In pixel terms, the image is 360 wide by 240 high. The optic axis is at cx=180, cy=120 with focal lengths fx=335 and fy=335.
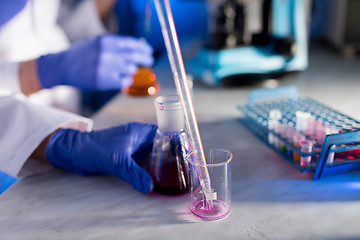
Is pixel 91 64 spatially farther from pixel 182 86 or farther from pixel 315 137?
pixel 315 137

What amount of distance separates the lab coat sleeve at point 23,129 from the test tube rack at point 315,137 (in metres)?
0.51

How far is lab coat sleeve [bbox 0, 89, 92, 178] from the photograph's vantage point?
804mm

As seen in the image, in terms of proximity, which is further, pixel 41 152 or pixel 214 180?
pixel 41 152

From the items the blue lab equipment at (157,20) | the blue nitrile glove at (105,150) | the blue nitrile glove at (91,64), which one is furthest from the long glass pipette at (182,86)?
the blue lab equipment at (157,20)

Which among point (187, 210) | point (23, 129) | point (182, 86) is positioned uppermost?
point (182, 86)

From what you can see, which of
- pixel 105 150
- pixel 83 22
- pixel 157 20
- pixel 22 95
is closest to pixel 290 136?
pixel 105 150

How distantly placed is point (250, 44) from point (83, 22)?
3.19 feet

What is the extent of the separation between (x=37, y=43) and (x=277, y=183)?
1.28 meters

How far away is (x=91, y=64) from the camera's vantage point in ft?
4.19

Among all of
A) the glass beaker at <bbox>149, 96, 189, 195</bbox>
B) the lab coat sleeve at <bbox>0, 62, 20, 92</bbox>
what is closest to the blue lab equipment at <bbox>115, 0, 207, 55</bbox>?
the lab coat sleeve at <bbox>0, 62, 20, 92</bbox>

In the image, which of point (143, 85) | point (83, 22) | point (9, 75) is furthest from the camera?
point (83, 22)

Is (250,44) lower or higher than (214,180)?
higher

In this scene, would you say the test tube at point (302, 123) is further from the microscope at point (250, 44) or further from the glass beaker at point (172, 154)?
the microscope at point (250, 44)

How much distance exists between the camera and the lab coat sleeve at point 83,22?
6.28 feet
